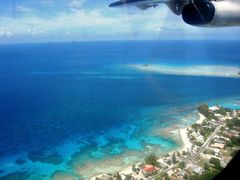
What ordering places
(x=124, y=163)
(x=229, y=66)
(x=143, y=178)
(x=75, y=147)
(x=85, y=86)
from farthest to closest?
(x=229, y=66)
(x=85, y=86)
(x=75, y=147)
(x=124, y=163)
(x=143, y=178)

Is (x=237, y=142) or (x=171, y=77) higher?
(x=237, y=142)

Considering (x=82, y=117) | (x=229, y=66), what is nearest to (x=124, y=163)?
(x=82, y=117)

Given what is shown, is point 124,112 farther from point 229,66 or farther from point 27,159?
point 229,66

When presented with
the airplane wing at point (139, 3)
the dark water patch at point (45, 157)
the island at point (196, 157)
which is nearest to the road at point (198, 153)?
the island at point (196, 157)

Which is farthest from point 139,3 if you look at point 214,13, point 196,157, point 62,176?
point 196,157

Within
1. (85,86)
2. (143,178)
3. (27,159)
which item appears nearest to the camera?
(143,178)

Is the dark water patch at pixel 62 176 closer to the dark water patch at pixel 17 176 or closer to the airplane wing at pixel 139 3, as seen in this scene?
the dark water patch at pixel 17 176
